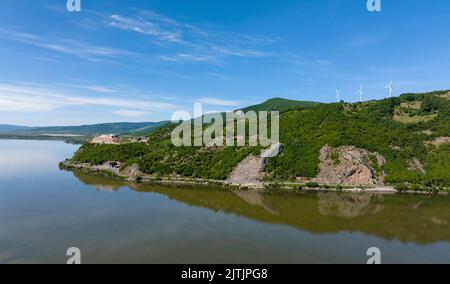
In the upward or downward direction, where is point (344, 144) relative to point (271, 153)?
upward

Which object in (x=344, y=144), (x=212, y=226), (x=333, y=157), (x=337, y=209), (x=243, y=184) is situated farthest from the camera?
(x=344, y=144)

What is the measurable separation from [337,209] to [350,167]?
12.9 metres

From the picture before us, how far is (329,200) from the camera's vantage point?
39156mm

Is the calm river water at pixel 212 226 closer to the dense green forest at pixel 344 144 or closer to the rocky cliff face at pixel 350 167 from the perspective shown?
the rocky cliff face at pixel 350 167

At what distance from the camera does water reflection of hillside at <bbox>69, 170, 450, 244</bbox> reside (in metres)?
28.9

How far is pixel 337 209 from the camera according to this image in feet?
116

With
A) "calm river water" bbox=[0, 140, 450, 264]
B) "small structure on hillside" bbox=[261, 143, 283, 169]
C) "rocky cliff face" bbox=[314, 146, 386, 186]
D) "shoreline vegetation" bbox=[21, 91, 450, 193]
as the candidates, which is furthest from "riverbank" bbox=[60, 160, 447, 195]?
"small structure on hillside" bbox=[261, 143, 283, 169]

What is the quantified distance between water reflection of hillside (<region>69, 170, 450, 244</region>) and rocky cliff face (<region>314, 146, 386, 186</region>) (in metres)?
4.42

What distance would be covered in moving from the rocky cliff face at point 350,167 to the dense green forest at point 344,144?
0.94m

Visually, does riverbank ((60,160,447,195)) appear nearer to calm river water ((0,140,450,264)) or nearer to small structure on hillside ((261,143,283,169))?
calm river water ((0,140,450,264))

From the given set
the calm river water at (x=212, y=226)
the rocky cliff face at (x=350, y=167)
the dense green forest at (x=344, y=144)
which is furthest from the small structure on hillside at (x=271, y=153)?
the calm river water at (x=212, y=226)

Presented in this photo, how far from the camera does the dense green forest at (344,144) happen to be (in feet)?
159

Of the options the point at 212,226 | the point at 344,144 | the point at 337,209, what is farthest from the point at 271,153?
the point at 212,226

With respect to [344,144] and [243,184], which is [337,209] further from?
[344,144]
